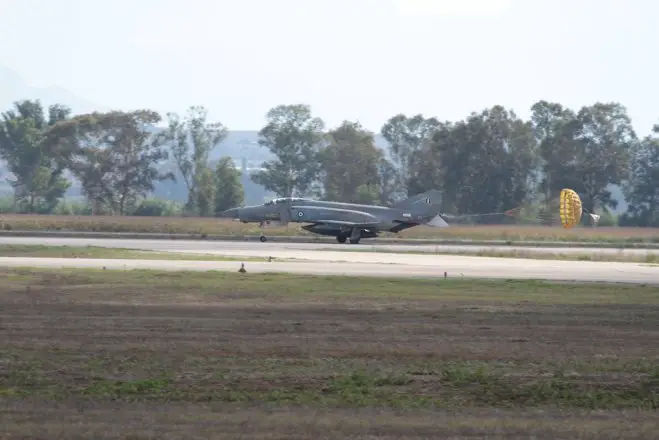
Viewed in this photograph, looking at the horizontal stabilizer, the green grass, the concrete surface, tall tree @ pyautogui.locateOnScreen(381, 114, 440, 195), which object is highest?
tall tree @ pyautogui.locateOnScreen(381, 114, 440, 195)

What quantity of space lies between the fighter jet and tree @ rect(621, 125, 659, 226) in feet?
121

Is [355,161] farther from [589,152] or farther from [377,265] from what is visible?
[377,265]

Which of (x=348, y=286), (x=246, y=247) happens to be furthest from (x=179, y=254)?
(x=348, y=286)

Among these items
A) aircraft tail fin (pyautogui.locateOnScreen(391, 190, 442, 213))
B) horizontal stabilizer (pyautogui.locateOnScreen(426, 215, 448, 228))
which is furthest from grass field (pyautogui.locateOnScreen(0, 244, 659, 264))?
horizontal stabilizer (pyautogui.locateOnScreen(426, 215, 448, 228))

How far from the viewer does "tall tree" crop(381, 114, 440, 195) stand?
11331 cm

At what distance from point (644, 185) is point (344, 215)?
48.0 metres

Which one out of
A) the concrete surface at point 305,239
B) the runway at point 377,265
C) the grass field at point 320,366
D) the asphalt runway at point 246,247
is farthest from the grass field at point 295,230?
the grass field at point 320,366

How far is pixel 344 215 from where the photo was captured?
61438 millimetres

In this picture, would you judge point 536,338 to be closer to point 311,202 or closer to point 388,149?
point 311,202

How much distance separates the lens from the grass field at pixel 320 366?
12.2m

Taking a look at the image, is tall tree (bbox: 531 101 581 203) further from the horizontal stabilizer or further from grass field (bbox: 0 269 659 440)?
grass field (bbox: 0 269 659 440)

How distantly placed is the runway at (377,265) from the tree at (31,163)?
52786 mm

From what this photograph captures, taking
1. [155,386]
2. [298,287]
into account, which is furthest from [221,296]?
[155,386]

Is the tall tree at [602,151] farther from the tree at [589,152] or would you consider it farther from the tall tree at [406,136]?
the tall tree at [406,136]
